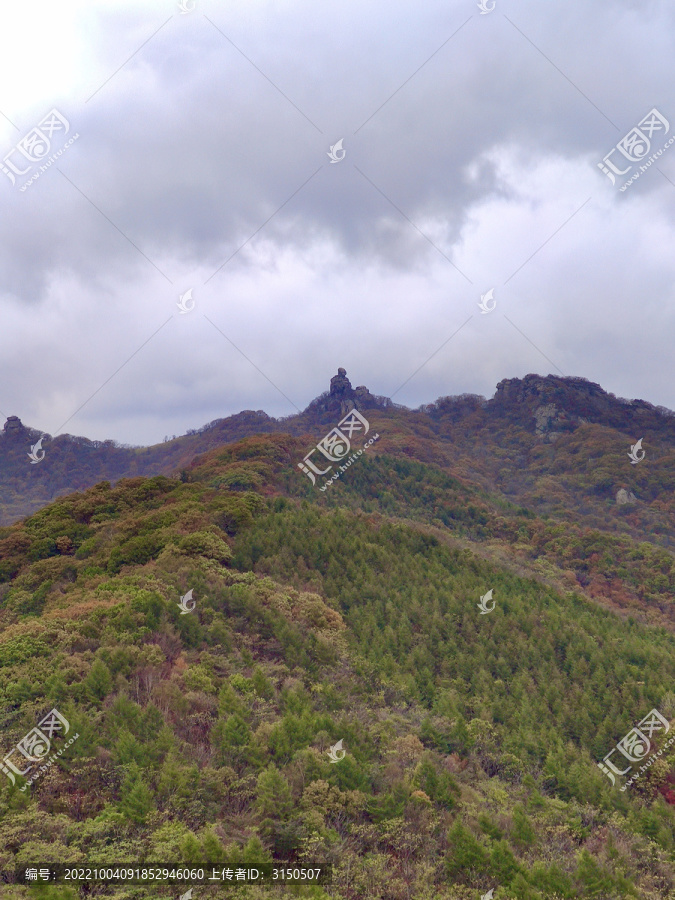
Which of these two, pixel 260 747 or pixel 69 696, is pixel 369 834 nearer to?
pixel 260 747

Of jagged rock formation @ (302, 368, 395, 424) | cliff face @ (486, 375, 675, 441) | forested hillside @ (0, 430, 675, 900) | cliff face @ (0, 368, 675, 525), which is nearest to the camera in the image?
forested hillside @ (0, 430, 675, 900)

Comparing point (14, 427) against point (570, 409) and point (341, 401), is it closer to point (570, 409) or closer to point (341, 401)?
point (341, 401)

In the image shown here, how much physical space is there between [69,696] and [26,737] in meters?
1.95

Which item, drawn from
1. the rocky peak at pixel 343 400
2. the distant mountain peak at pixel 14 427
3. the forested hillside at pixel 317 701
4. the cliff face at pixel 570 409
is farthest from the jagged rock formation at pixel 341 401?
the forested hillside at pixel 317 701

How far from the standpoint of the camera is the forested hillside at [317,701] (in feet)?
48.9

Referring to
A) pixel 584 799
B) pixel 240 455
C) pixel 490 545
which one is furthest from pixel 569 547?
pixel 584 799

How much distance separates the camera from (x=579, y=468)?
114 metres

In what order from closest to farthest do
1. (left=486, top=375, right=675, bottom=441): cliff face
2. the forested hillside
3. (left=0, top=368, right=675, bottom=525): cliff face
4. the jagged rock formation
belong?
the forested hillside, (left=486, top=375, right=675, bottom=441): cliff face, (left=0, top=368, right=675, bottom=525): cliff face, the jagged rock formation

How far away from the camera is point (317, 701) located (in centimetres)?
2338

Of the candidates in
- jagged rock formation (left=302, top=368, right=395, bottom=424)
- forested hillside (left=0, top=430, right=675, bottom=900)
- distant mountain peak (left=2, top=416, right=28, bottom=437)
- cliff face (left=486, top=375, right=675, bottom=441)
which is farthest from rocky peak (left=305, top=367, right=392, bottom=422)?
forested hillside (left=0, top=430, right=675, bottom=900)

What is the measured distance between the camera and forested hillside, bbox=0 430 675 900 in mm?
14891

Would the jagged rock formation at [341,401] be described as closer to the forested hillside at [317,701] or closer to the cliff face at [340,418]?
the cliff face at [340,418]

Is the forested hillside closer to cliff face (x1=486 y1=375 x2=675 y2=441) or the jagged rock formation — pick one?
cliff face (x1=486 y1=375 x2=675 y2=441)

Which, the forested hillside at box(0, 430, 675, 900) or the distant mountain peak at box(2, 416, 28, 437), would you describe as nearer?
the forested hillside at box(0, 430, 675, 900)
